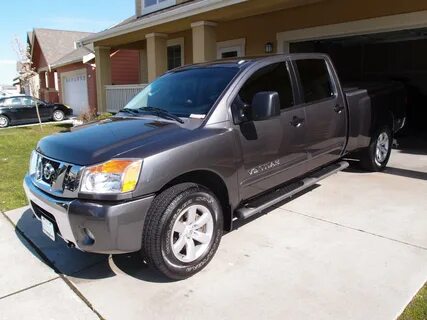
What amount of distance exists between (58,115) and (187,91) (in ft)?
62.0

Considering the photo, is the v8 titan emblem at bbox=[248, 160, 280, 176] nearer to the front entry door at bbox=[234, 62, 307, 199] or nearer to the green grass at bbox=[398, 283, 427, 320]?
the front entry door at bbox=[234, 62, 307, 199]

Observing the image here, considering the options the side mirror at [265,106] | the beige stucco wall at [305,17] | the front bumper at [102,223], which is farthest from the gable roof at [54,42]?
the front bumper at [102,223]

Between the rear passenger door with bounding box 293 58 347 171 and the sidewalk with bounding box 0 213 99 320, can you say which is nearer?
the sidewalk with bounding box 0 213 99 320

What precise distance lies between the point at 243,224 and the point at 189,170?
152cm

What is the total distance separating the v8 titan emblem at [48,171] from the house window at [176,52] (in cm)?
1182

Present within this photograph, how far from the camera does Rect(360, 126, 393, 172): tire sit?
6424 millimetres

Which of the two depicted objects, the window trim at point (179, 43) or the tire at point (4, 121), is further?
the tire at point (4, 121)

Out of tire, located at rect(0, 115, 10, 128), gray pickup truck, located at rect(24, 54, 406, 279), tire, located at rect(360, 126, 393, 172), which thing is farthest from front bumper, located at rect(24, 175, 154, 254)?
tire, located at rect(0, 115, 10, 128)

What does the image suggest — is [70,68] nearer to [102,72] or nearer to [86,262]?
[102,72]

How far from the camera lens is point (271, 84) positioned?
4.47 meters

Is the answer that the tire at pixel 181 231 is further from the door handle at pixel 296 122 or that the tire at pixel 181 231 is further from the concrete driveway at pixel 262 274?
the door handle at pixel 296 122

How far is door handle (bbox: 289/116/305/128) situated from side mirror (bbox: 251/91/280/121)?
671mm

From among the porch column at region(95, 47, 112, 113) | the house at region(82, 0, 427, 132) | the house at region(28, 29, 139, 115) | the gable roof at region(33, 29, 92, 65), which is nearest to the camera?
the house at region(82, 0, 427, 132)

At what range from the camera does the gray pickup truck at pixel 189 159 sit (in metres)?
3.13
